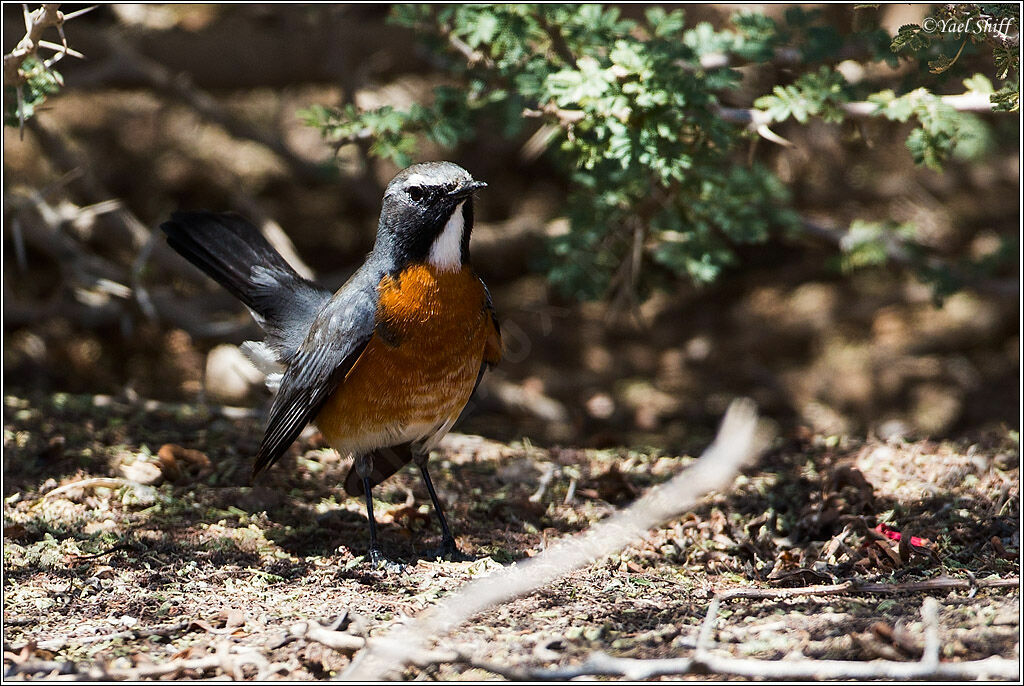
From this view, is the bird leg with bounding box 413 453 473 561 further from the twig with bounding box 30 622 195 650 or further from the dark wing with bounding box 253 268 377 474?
the twig with bounding box 30 622 195 650

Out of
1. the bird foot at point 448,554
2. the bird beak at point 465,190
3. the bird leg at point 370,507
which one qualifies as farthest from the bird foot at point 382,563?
the bird beak at point 465,190

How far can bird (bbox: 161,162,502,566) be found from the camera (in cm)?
442

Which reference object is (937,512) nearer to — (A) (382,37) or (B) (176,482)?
(B) (176,482)

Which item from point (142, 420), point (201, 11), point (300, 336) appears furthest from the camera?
point (201, 11)

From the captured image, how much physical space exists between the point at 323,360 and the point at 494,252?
134 inches

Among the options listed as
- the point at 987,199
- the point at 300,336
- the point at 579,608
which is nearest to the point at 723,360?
the point at 987,199

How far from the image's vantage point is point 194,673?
3.17m

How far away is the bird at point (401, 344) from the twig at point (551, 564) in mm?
521

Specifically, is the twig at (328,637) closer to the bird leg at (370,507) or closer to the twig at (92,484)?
the bird leg at (370,507)

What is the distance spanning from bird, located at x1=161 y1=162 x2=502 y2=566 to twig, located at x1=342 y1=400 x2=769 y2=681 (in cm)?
52

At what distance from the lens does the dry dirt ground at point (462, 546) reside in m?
3.34

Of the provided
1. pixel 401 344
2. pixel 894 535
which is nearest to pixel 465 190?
pixel 401 344

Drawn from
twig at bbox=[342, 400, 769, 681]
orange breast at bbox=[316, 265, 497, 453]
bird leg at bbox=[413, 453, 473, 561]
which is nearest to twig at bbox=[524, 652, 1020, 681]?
twig at bbox=[342, 400, 769, 681]

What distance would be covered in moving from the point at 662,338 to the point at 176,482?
4.41 meters
